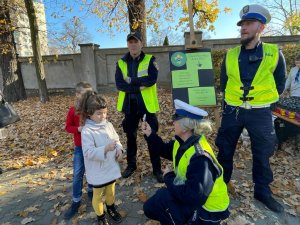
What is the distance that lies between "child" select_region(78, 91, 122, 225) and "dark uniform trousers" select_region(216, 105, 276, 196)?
1.49 meters

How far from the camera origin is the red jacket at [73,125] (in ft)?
10.4

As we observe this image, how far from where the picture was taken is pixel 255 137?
310cm

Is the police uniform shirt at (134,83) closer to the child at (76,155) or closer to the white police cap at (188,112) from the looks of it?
the child at (76,155)

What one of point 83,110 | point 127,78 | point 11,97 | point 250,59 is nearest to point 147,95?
point 127,78

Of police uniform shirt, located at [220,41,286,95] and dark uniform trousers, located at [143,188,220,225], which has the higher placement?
police uniform shirt, located at [220,41,286,95]

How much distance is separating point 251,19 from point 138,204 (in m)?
2.85

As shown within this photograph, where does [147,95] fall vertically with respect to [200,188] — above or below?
above

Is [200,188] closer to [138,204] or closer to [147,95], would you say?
[138,204]

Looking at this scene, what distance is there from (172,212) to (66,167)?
3185mm

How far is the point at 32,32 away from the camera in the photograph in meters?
9.69

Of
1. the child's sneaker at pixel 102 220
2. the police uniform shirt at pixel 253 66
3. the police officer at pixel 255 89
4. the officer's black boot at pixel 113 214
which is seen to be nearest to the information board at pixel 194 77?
the police officer at pixel 255 89

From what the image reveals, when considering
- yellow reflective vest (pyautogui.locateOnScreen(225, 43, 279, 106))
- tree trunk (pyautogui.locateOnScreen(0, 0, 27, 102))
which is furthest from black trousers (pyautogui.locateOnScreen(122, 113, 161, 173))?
tree trunk (pyautogui.locateOnScreen(0, 0, 27, 102))

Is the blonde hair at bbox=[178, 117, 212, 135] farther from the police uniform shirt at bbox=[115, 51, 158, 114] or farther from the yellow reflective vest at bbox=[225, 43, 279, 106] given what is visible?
the police uniform shirt at bbox=[115, 51, 158, 114]

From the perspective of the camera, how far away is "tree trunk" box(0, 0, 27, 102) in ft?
33.8
